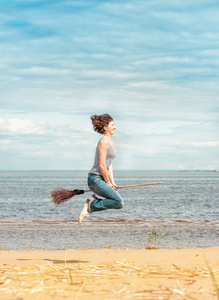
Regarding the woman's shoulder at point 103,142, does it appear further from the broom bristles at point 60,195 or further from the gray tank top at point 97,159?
the broom bristles at point 60,195

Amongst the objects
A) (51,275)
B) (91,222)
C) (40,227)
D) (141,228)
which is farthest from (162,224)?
(51,275)

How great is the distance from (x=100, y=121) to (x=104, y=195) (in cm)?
139

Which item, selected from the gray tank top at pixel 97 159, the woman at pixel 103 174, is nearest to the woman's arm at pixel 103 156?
the woman at pixel 103 174

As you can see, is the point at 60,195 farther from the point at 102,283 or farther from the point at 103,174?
the point at 102,283

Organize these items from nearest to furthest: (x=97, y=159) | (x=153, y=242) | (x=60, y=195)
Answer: (x=97, y=159) → (x=60, y=195) → (x=153, y=242)

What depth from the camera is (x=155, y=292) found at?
4734mm

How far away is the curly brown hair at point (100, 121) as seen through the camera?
7701 mm

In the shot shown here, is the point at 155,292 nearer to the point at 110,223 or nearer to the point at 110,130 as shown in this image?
the point at 110,130

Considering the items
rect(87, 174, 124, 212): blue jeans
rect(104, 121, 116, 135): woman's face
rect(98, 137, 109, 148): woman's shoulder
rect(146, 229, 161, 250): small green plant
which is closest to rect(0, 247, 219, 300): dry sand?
rect(87, 174, 124, 212): blue jeans

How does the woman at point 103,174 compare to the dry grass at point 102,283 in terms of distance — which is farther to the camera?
the woman at point 103,174

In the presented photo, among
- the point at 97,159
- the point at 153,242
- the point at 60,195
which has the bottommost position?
the point at 153,242

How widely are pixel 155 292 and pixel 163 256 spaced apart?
494 centimetres

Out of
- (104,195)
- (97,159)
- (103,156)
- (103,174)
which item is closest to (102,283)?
(104,195)

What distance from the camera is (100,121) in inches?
304
